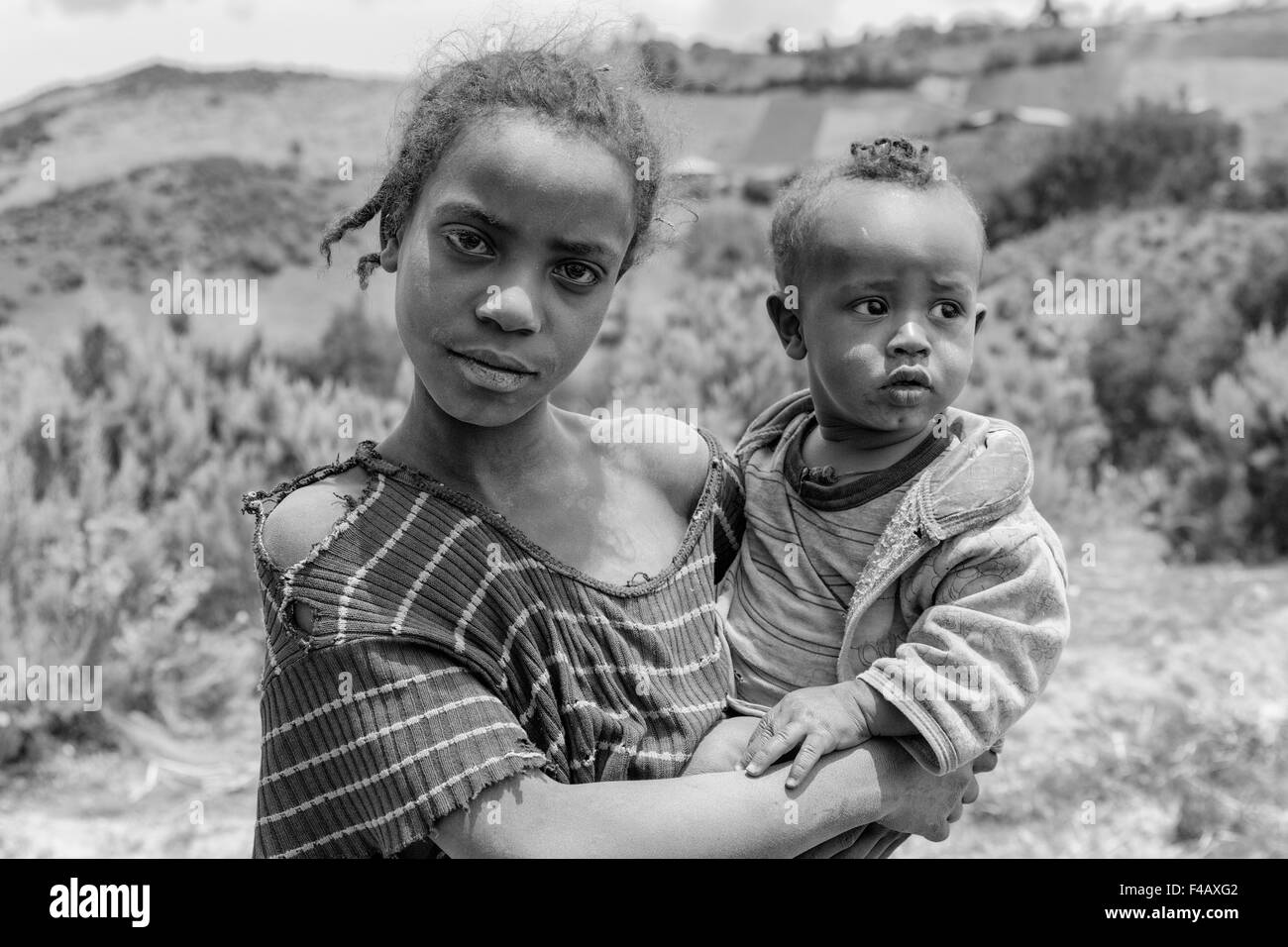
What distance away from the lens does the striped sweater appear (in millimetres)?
1584

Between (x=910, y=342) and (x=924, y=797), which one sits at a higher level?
(x=910, y=342)

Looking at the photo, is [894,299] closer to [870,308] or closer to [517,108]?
[870,308]

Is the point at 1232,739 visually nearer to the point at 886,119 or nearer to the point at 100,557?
the point at 100,557

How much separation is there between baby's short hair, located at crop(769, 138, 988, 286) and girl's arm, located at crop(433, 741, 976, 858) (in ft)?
2.67

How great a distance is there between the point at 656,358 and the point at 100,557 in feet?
12.6

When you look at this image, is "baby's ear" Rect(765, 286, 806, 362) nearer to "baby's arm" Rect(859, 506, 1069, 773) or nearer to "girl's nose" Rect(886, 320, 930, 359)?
"girl's nose" Rect(886, 320, 930, 359)

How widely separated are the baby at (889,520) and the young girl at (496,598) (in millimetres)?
104

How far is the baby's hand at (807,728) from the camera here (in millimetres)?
1705

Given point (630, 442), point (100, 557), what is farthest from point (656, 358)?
point (630, 442)

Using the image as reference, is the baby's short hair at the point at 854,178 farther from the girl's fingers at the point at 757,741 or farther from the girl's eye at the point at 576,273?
the girl's fingers at the point at 757,741

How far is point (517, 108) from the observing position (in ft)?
5.46

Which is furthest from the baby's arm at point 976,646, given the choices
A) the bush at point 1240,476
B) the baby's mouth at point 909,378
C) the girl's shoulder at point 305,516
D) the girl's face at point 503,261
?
the bush at point 1240,476

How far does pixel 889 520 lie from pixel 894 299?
342 mm

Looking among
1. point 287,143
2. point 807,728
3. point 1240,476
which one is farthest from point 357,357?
point 287,143
